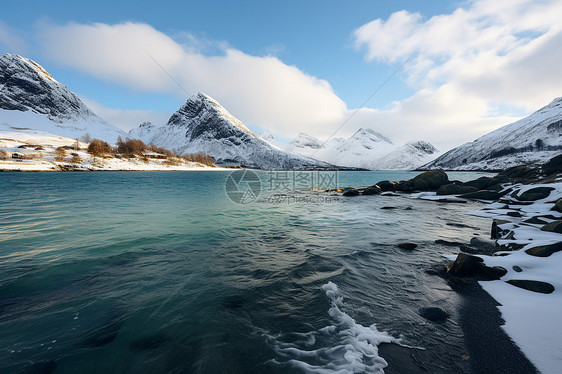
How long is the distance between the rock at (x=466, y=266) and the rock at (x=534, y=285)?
992 mm

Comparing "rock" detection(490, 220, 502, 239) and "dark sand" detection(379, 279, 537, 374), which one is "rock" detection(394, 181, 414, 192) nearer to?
"rock" detection(490, 220, 502, 239)

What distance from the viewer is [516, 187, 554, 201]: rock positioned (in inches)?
738

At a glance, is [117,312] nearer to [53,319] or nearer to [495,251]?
[53,319]

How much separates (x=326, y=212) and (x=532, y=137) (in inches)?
8562

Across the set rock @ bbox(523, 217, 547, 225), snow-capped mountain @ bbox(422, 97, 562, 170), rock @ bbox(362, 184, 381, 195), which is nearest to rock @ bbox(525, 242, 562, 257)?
rock @ bbox(523, 217, 547, 225)

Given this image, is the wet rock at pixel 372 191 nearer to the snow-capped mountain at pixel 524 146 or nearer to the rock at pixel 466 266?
the rock at pixel 466 266

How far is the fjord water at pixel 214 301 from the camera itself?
170 inches

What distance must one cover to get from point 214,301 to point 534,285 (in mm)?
8944

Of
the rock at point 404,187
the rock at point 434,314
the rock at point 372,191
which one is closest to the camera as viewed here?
the rock at point 434,314

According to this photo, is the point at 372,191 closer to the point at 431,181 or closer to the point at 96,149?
the point at 431,181

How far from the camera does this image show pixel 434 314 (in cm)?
543

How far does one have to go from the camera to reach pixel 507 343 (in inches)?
173

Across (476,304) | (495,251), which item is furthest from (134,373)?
(495,251)

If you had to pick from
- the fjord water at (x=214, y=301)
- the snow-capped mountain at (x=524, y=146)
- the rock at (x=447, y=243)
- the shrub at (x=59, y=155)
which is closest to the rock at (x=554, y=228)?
the fjord water at (x=214, y=301)
